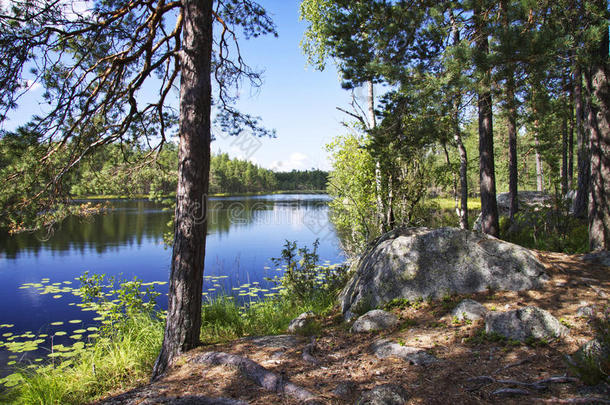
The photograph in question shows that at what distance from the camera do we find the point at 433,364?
9.41ft

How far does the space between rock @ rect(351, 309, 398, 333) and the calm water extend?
3.84 meters

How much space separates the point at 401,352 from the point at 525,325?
1147 mm

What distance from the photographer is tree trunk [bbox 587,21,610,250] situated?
559 cm

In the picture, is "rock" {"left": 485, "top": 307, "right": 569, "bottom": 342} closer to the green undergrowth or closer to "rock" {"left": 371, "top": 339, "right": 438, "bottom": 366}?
"rock" {"left": 371, "top": 339, "right": 438, "bottom": 366}

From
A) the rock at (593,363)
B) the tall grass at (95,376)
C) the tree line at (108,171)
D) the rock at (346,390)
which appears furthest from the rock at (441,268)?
the tree line at (108,171)

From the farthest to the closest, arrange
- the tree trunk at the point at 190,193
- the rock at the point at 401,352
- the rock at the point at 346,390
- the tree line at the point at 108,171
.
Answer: the tree line at the point at 108,171 → the tree trunk at the point at 190,193 → the rock at the point at 401,352 → the rock at the point at 346,390

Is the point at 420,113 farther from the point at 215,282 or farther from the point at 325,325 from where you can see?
the point at 215,282

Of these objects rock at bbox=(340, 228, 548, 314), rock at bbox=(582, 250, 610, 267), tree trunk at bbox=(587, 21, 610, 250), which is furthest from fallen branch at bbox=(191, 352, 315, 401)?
tree trunk at bbox=(587, 21, 610, 250)

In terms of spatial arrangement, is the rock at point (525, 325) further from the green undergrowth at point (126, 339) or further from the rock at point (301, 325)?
the green undergrowth at point (126, 339)

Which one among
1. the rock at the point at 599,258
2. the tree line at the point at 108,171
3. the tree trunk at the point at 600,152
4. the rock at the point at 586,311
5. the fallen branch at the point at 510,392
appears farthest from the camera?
the tree trunk at the point at 600,152

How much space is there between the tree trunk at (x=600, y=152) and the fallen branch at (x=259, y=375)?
6182 mm

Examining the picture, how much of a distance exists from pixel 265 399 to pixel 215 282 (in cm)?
806

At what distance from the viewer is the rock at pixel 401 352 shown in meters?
2.96

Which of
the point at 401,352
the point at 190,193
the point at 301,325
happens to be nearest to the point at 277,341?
the point at 301,325
